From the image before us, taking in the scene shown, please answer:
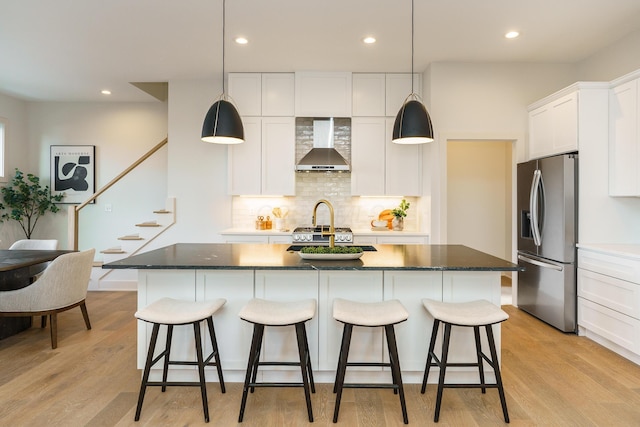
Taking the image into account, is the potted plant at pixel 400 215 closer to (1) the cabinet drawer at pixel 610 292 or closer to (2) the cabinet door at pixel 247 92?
(1) the cabinet drawer at pixel 610 292

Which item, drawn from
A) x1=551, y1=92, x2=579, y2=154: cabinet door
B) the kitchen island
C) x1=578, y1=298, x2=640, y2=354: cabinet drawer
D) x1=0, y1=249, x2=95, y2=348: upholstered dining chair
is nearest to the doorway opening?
x1=551, y1=92, x2=579, y2=154: cabinet door

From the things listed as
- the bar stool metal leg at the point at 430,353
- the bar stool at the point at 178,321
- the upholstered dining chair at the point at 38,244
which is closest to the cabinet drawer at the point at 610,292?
the bar stool metal leg at the point at 430,353

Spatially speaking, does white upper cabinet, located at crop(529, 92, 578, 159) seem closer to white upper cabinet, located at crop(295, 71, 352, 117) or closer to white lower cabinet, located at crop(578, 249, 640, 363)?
white lower cabinet, located at crop(578, 249, 640, 363)

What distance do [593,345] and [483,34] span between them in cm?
314

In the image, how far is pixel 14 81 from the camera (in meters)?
5.48

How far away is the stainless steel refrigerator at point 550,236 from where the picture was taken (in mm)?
3777

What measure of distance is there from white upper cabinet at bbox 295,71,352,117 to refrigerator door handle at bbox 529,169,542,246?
2304 mm

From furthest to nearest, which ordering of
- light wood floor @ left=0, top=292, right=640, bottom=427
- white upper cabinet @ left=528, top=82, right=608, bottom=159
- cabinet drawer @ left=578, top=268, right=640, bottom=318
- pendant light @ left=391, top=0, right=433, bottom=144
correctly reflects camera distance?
white upper cabinet @ left=528, top=82, right=608, bottom=159 → cabinet drawer @ left=578, top=268, right=640, bottom=318 → pendant light @ left=391, top=0, right=433, bottom=144 → light wood floor @ left=0, top=292, right=640, bottom=427

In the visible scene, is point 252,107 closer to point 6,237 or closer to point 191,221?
point 191,221

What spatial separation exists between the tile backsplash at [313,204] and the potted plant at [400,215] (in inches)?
7.6

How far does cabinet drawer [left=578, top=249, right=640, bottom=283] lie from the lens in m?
3.12

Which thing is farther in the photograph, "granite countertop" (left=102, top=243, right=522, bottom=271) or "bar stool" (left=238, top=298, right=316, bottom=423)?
"granite countertop" (left=102, top=243, right=522, bottom=271)

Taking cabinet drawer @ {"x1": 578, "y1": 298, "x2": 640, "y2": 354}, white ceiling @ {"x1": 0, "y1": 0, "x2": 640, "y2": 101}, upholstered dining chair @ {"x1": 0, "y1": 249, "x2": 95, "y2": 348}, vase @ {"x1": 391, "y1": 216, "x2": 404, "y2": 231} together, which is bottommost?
cabinet drawer @ {"x1": 578, "y1": 298, "x2": 640, "y2": 354}

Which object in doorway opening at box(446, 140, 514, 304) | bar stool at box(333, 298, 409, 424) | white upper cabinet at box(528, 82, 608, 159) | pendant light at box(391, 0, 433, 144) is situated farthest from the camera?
doorway opening at box(446, 140, 514, 304)
